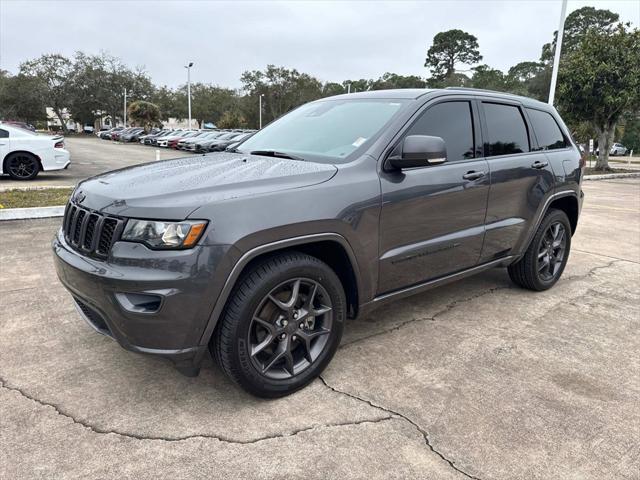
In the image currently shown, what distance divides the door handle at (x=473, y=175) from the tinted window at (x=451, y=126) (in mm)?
127

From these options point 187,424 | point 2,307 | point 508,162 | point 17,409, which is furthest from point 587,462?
point 2,307

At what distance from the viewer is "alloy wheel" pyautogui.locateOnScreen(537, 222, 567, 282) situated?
450 cm

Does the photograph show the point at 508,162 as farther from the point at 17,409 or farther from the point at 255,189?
the point at 17,409

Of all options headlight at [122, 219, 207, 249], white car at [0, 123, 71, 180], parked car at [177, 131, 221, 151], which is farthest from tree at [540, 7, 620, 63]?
headlight at [122, 219, 207, 249]

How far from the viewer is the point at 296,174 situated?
2.68 metres

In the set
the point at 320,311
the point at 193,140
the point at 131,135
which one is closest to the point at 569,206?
the point at 320,311

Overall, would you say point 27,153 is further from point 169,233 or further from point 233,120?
point 233,120

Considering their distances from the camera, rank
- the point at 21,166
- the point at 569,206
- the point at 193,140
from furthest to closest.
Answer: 1. the point at 193,140
2. the point at 21,166
3. the point at 569,206

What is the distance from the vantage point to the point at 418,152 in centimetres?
284

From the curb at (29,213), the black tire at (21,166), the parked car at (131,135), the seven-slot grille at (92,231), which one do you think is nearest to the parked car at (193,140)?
the parked car at (131,135)

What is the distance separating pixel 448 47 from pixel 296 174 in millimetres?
85448

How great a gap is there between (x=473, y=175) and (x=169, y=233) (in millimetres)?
2236

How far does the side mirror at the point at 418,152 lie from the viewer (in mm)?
2844

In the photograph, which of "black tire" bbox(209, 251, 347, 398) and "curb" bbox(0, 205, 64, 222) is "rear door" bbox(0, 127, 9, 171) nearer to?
"curb" bbox(0, 205, 64, 222)
